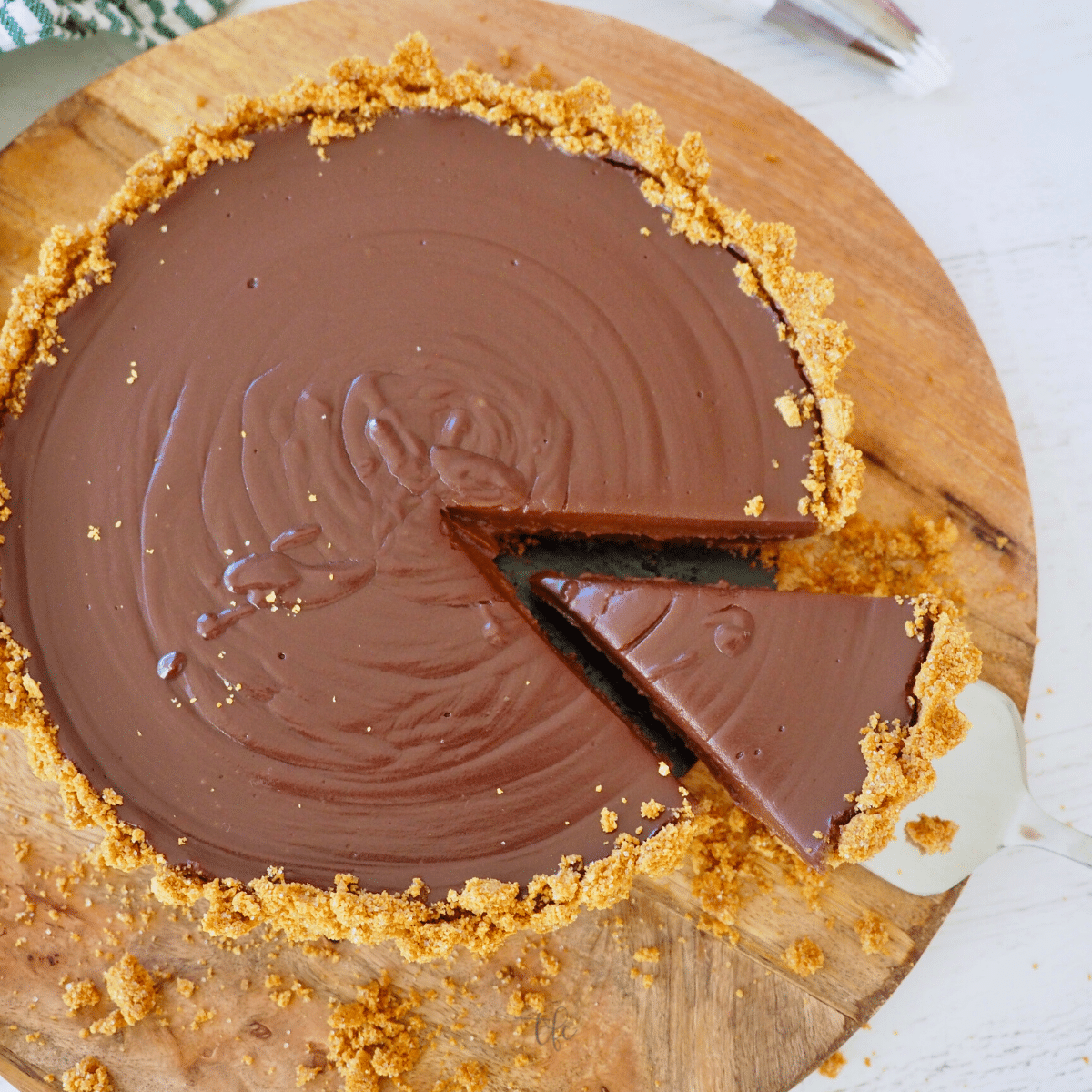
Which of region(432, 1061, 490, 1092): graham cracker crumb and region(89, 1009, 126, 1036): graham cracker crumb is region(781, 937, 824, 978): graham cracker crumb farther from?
region(89, 1009, 126, 1036): graham cracker crumb

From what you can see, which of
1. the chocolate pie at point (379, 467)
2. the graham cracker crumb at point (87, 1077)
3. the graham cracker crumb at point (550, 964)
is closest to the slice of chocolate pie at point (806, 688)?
the chocolate pie at point (379, 467)

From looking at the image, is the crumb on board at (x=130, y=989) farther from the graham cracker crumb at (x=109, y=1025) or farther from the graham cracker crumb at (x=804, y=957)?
the graham cracker crumb at (x=804, y=957)

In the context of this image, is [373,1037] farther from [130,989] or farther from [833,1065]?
[833,1065]

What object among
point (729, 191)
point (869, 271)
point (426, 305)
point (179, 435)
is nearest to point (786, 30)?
point (729, 191)

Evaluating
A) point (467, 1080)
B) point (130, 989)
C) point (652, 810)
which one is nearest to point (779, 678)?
point (652, 810)

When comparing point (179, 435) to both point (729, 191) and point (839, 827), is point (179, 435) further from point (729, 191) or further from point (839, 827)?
point (839, 827)

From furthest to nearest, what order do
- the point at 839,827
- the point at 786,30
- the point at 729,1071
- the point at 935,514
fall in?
the point at 786,30 → the point at 935,514 → the point at 729,1071 → the point at 839,827
